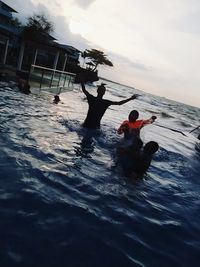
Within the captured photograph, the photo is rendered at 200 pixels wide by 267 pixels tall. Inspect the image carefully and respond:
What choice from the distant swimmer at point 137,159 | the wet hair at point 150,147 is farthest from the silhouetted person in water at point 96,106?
the wet hair at point 150,147

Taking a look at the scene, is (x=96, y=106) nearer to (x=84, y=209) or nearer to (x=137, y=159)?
(x=137, y=159)

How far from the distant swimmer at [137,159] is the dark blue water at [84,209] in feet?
0.78

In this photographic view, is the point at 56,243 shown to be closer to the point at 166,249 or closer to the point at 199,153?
the point at 166,249

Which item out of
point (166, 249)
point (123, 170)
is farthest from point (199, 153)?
point (166, 249)

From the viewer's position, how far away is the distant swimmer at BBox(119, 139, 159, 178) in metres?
6.85

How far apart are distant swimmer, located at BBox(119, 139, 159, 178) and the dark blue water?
0.78 feet

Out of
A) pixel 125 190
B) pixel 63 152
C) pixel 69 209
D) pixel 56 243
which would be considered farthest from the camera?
pixel 63 152

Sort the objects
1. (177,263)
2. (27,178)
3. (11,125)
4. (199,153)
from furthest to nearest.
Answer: (199,153) → (11,125) → (27,178) → (177,263)

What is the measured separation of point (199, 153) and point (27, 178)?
10979 millimetres

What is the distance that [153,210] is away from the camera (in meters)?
5.95

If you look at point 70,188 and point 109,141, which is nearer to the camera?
point 70,188

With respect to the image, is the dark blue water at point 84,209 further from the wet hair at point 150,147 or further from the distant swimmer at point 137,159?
the wet hair at point 150,147

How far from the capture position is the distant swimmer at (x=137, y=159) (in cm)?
685

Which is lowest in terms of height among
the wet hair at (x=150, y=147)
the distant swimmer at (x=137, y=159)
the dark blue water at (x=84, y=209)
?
the dark blue water at (x=84, y=209)
